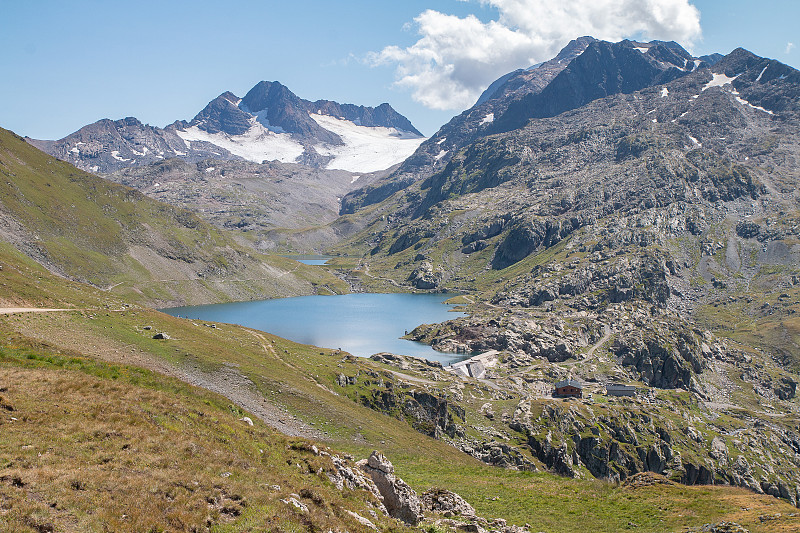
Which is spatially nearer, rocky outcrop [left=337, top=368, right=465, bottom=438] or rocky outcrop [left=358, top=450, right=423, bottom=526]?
rocky outcrop [left=358, top=450, right=423, bottom=526]

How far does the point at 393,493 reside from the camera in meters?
25.6

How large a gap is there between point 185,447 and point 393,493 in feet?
34.9

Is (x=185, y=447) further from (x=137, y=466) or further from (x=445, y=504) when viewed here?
(x=445, y=504)

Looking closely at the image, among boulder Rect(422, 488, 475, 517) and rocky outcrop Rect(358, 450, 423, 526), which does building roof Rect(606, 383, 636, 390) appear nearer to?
boulder Rect(422, 488, 475, 517)

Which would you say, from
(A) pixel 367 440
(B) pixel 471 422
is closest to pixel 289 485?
(A) pixel 367 440

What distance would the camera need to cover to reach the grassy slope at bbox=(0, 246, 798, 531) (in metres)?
17.9

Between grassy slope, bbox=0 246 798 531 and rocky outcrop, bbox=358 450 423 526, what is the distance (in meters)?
3.54

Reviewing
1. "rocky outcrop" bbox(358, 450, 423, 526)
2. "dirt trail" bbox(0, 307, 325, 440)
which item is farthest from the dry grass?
"dirt trail" bbox(0, 307, 325, 440)

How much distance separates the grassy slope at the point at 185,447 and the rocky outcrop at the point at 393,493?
11.6 feet

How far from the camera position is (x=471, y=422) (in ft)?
266

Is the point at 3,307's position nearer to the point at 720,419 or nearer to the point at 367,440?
the point at 367,440

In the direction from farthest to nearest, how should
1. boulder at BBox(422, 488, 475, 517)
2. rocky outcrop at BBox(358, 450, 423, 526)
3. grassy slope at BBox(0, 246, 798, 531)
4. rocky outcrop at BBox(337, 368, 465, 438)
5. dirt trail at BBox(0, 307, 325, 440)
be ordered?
rocky outcrop at BBox(337, 368, 465, 438) < dirt trail at BBox(0, 307, 325, 440) < boulder at BBox(422, 488, 475, 517) < rocky outcrop at BBox(358, 450, 423, 526) < grassy slope at BBox(0, 246, 798, 531)

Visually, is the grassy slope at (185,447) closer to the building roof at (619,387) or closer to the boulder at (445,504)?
the boulder at (445,504)

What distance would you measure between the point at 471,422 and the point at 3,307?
65586 millimetres
